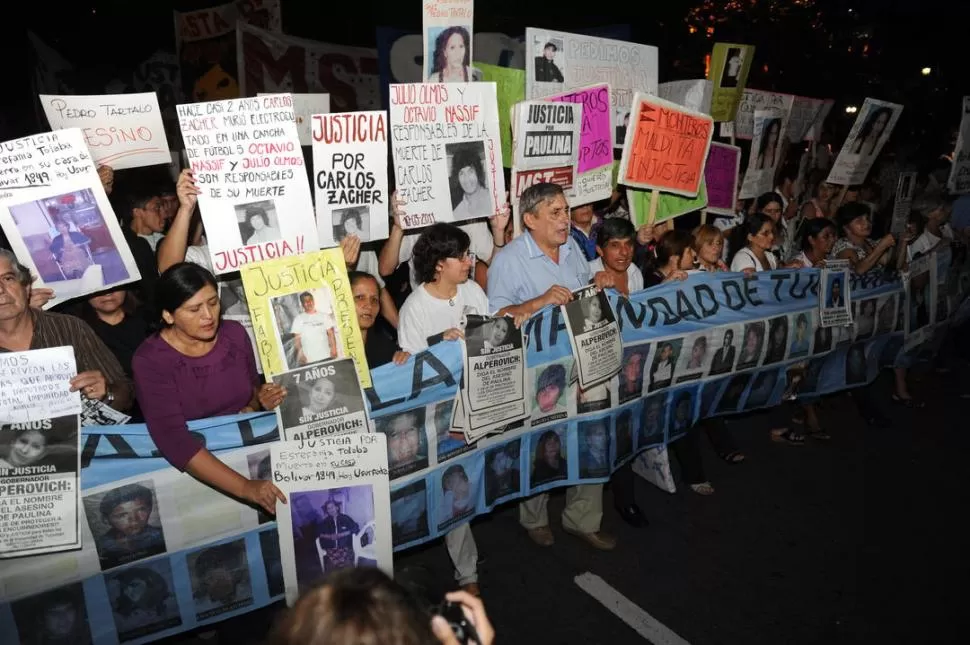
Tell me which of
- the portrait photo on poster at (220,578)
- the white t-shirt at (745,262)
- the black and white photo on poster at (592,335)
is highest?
the white t-shirt at (745,262)

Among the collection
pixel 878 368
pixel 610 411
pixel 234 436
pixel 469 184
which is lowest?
pixel 878 368

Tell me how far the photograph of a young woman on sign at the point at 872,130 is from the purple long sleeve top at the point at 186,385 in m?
6.88

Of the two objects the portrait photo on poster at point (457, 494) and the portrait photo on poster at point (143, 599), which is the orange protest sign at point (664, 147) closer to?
the portrait photo on poster at point (457, 494)

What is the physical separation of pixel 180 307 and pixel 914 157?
1670 centimetres

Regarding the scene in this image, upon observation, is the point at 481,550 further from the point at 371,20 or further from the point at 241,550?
the point at 371,20

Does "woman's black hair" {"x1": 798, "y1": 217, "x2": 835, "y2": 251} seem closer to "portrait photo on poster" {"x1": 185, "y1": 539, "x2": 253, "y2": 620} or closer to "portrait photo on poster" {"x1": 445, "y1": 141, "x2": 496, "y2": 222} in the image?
"portrait photo on poster" {"x1": 445, "y1": 141, "x2": 496, "y2": 222}

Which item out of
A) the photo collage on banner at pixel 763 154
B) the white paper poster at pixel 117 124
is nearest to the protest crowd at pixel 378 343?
the white paper poster at pixel 117 124

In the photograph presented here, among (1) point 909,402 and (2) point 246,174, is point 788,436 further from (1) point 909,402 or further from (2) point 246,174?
(2) point 246,174

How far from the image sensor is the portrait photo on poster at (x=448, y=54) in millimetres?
4984

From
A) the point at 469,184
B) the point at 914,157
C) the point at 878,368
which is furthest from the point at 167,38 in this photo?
the point at 914,157

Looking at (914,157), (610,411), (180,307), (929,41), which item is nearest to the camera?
(180,307)

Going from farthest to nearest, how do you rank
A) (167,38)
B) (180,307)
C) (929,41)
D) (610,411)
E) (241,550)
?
(929,41)
(167,38)
(610,411)
(241,550)
(180,307)

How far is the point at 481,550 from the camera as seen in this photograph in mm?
4840

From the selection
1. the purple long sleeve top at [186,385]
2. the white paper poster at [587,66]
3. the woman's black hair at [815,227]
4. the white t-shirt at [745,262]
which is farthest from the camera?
the woman's black hair at [815,227]
